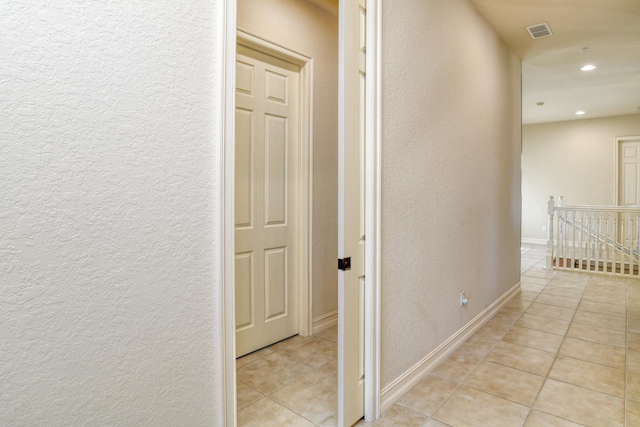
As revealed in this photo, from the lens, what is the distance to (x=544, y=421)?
1.86 m

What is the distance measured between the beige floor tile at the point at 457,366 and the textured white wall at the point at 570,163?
22.9 feet

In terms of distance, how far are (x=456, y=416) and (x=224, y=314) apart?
1441 mm

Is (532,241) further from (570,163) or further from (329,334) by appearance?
(329,334)

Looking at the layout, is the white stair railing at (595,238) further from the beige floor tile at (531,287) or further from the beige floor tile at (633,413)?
the beige floor tile at (633,413)

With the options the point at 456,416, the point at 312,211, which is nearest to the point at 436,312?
the point at 456,416

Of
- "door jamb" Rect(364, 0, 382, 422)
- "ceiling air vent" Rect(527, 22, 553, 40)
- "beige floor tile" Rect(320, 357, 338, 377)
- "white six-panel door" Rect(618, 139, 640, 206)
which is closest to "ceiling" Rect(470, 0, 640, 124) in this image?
"ceiling air vent" Rect(527, 22, 553, 40)

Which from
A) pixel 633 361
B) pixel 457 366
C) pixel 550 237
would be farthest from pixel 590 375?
pixel 550 237

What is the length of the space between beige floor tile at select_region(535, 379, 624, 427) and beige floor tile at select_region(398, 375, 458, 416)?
48cm

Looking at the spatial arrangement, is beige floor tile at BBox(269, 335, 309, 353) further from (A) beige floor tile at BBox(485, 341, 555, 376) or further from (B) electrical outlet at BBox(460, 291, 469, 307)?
(A) beige floor tile at BBox(485, 341, 555, 376)

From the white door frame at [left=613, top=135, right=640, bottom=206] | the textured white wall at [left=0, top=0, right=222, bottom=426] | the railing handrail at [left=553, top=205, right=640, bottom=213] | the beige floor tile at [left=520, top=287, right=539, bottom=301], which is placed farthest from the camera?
the white door frame at [left=613, top=135, right=640, bottom=206]

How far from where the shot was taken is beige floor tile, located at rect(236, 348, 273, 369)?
2543 mm

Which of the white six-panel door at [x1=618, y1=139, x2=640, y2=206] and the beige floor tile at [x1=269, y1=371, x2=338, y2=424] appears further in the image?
the white six-panel door at [x1=618, y1=139, x2=640, y2=206]

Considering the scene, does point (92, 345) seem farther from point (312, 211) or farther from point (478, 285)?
point (478, 285)

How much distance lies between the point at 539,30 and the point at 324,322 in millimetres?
3439
